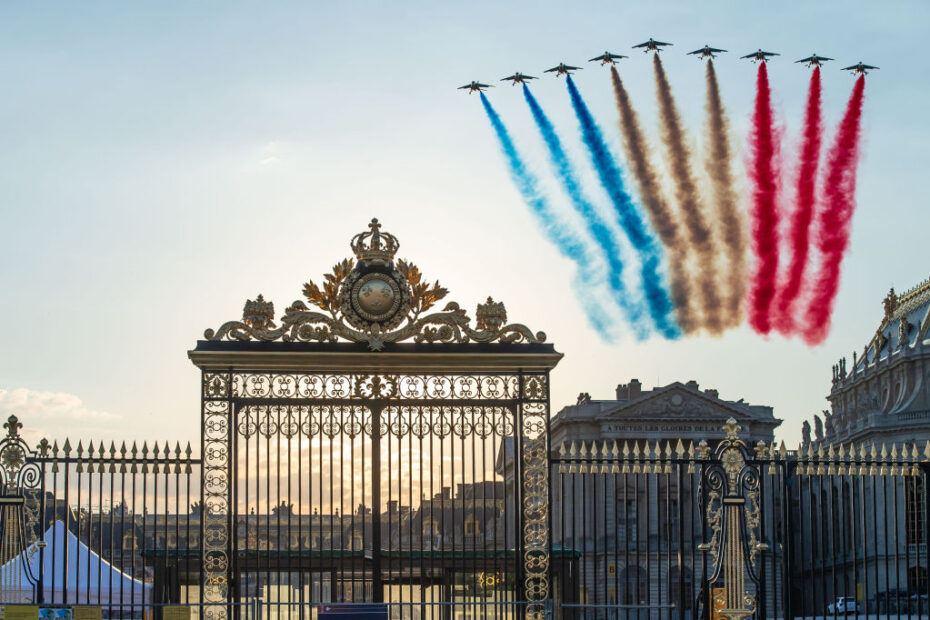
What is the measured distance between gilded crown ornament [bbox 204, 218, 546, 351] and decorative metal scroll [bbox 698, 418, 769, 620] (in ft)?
9.96

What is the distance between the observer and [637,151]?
40.7m

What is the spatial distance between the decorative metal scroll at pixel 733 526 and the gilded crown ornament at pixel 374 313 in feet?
9.96

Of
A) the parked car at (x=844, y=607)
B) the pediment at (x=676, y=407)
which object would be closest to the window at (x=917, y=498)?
the parked car at (x=844, y=607)

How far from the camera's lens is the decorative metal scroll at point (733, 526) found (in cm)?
1991

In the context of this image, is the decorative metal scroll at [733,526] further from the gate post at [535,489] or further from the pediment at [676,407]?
the pediment at [676,407]

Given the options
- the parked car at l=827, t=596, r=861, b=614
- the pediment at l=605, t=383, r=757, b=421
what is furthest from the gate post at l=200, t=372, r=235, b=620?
the pediment at l=605, t=383, r=757, b=421

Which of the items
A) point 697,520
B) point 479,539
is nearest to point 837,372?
point 697,520

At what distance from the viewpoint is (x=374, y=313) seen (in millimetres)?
19984

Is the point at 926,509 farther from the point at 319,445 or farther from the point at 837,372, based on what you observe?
the point at 837,372

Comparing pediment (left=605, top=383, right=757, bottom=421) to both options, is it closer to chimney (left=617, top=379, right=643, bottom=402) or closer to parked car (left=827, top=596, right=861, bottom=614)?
chimney (left=617, top=379, right=643, bottom=402)

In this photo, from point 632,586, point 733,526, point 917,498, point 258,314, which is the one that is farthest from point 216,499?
point 632,586

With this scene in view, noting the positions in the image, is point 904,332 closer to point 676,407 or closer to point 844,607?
point 676,407

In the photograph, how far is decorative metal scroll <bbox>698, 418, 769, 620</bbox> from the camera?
1991cm

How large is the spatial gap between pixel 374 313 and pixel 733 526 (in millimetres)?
5704
